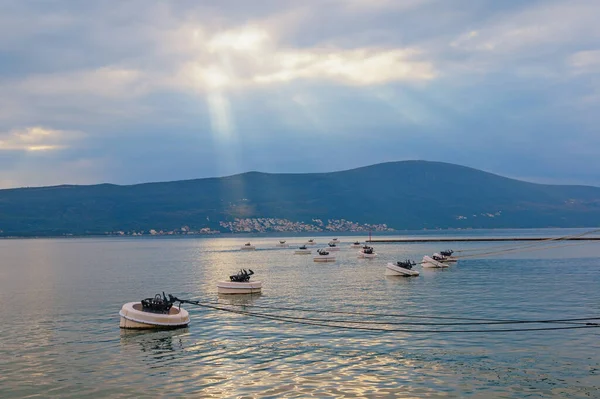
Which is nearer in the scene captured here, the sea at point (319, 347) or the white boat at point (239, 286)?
the sea at point (319, 347)

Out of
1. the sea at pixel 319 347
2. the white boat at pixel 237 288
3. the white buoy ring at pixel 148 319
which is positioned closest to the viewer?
the sea at pixel 319 347

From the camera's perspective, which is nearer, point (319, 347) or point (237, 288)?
point (319, 347)

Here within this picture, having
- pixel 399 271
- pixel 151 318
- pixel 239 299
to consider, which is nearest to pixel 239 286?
pixel 239 299

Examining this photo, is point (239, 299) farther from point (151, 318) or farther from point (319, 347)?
point (319, 347)

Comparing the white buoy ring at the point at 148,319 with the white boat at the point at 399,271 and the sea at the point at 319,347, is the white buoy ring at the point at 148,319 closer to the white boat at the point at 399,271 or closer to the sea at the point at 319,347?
the sea at the point at 319,347

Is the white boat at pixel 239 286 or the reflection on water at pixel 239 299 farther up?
the white boat at pixel 239 286

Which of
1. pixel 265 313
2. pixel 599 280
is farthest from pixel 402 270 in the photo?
pixel 265 313

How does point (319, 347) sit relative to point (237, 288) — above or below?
below

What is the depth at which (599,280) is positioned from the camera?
240 ft

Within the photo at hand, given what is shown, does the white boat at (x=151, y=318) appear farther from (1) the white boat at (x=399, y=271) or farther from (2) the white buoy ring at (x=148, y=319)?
(1) the white boat at (x=399, y=271)

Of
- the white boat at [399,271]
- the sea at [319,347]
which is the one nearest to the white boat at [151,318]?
the sea at [319,347]

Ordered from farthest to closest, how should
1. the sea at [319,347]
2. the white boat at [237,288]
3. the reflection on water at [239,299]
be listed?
the white boat at [237,288]
the reflection on water at [239,299]
the sea at [319,347]

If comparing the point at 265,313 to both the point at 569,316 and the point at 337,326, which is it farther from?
the point at 569,316

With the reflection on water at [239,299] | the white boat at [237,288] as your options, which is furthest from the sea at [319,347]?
the white boat at [237,288]
